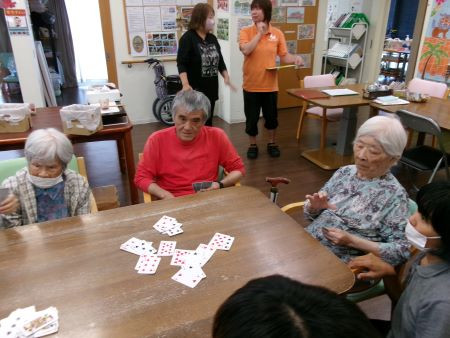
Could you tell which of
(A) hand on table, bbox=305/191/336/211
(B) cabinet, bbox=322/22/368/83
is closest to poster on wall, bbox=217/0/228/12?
(B) cabinet, bbox=322/22/368/83

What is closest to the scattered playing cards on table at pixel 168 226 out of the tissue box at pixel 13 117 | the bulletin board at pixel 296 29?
the tissue box at pixel 13 117

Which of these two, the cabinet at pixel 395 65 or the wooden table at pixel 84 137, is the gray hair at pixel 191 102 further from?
the cabinet at pixel 395 65

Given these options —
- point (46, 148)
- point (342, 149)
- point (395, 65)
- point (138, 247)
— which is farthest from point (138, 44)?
point (395, 65)

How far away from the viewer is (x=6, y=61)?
6848 mm

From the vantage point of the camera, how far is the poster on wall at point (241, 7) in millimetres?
4843

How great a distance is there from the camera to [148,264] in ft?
4.20

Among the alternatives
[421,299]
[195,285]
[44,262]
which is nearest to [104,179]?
[44,262]

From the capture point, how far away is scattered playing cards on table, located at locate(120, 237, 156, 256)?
134 centimetres

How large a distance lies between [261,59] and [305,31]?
8.02 ft

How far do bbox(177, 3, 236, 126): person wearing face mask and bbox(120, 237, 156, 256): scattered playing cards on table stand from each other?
93.3 inches

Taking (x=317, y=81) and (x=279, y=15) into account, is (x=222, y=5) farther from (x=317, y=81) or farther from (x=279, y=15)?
(x=317, y=81)

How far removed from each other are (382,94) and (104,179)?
301cm

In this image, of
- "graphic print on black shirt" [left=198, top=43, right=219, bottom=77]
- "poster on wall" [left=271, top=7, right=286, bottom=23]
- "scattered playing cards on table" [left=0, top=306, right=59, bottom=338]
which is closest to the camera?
"scattered playing cards on table" [left=0, top=306, right=59, bottom=338]

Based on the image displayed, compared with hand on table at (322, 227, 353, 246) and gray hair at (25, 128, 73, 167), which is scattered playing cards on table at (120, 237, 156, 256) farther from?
hand on table at (322, 227, 353, 246)
